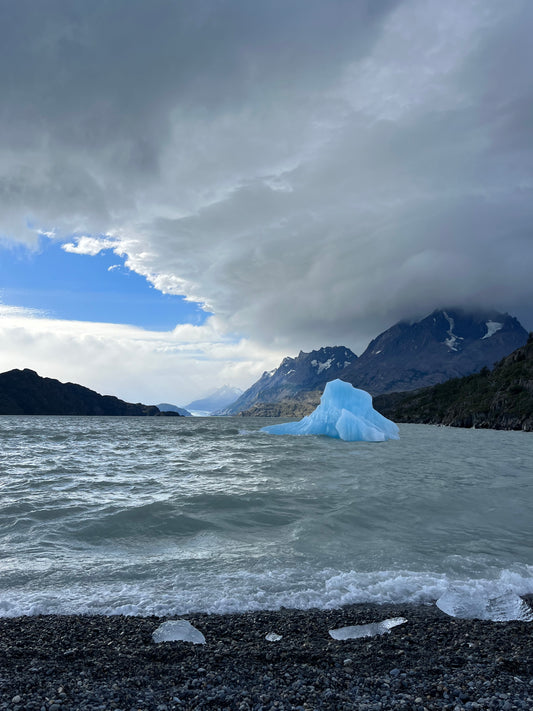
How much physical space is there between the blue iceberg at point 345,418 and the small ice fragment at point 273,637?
51.2 m

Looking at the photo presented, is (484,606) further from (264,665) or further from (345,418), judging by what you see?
(345,418)

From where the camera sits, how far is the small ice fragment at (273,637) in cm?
643

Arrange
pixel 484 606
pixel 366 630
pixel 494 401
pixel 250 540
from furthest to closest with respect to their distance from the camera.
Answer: pixel 494 401 < pixel 250 540 < pixel 484 606 < pixel 366 630

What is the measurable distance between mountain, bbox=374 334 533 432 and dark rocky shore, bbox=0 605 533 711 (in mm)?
136283

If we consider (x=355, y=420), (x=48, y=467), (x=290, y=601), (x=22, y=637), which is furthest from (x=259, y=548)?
(x=355, y=420)

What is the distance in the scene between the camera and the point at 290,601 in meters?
8.07

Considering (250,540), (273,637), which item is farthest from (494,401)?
(273,637)

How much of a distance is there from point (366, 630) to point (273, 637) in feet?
5.42

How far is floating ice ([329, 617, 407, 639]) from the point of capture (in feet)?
21.8

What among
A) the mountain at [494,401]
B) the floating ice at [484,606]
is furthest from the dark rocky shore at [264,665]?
the mountain at [494,401]

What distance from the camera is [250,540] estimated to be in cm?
1203

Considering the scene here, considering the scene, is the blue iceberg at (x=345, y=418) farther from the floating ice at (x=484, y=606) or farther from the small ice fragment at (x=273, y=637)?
the small ice fragment at (x=273, y=637)

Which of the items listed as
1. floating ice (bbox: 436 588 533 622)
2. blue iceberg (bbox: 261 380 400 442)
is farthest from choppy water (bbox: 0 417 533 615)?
blue iceberg (bbox: 261 380 400 442)

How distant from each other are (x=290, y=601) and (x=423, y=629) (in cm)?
255
